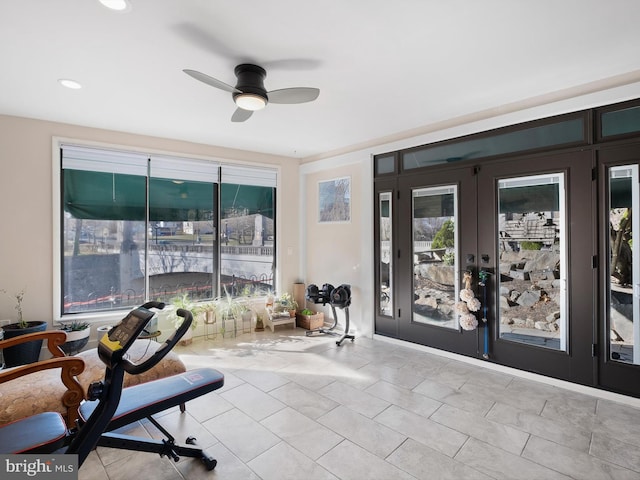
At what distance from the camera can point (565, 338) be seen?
125 inches

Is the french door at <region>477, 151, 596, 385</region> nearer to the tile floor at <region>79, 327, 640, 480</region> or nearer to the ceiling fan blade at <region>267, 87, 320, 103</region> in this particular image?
the tile floor at <region>79, 327, 640, 480</region>

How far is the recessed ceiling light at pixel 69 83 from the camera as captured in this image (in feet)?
9.59

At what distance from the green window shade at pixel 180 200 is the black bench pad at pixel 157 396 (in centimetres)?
296

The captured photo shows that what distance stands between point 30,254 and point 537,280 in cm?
539

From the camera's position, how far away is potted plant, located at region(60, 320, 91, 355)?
3.60 meters

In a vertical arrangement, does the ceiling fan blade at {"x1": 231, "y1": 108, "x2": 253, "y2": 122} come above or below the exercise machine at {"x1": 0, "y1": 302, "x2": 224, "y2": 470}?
above

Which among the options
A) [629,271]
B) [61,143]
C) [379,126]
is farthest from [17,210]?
[629,271]

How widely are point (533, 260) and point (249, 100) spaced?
3.05 metres

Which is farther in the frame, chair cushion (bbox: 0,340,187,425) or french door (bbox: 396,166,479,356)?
french door (bbox: 396,166,479,356)

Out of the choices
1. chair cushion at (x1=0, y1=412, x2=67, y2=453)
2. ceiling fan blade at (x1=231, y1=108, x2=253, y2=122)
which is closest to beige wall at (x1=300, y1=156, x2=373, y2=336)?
ceiling fan blade at (x1=231, y1=108, x2=253, y2=122)

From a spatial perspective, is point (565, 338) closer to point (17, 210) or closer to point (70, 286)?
point (70, 286)

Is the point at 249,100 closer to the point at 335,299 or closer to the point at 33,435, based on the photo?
the point at 33,435

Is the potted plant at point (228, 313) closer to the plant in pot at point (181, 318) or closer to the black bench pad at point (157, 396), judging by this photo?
the plant in pot at point (181, 318)

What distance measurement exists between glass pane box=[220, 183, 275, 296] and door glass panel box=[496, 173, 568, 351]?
342cm
